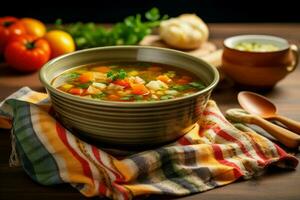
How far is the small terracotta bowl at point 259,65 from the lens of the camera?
2.10 metres

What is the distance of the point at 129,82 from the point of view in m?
1.68

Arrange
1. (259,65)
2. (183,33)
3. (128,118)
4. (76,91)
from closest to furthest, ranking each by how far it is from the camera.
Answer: (128,118) → (76,91) → (259,65) → (183,33)

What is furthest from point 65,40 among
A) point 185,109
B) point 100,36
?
point 185,109

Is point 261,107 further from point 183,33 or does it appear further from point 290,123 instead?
point 183,33

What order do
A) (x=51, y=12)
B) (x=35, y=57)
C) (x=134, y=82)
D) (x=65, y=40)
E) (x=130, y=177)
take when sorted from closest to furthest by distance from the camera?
(x=130, y=177) → (x=134, y=82) → (x=35, y=57) → (x=65, y=40) → (x=51, y=12)

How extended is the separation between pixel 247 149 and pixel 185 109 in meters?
0.26

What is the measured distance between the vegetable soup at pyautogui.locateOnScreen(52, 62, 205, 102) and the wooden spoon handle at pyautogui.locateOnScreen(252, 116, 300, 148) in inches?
8.8

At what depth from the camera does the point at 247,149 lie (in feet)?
5.18

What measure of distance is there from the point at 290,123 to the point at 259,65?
1.41 ft

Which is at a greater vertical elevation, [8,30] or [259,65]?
[259,65]

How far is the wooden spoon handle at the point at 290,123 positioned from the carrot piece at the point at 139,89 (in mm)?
462

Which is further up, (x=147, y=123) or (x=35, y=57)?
(x=147, y=123)

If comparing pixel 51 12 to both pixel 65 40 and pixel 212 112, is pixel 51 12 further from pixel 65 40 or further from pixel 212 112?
pixel 212 112

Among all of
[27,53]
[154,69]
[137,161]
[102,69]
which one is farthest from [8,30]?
[137,161]
